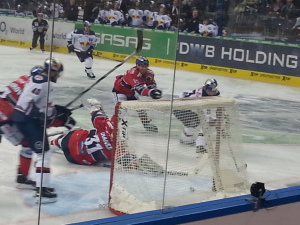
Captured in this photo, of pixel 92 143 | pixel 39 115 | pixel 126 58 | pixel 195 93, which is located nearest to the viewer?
pixel 39 115

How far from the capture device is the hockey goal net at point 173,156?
7.07ft

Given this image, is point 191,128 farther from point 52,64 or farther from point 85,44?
point 52,64

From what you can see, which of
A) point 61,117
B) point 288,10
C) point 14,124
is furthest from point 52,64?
point 288,10

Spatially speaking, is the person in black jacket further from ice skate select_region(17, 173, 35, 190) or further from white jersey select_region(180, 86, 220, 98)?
white jersey select_region(180, 86, 220, 98)

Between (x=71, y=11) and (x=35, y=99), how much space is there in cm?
29

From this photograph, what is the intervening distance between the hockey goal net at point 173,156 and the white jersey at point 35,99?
1.52 feet

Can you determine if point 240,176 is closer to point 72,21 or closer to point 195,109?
point 195,109

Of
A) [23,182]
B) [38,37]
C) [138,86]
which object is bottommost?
[23,182]

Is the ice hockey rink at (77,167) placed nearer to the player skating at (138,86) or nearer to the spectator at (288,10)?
the player skating at (138,86)

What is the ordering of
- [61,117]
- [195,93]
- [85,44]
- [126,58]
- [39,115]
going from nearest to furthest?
[39,115]
[61,117]
[85,44]
[126,58]
[195,93]

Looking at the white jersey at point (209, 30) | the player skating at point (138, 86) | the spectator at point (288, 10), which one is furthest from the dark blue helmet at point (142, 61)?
the spectator at point (288, 10)

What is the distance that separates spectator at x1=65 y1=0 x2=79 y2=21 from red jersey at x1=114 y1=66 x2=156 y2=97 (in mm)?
880

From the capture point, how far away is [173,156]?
2195mm

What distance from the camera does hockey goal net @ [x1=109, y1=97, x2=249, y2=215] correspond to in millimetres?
2156
